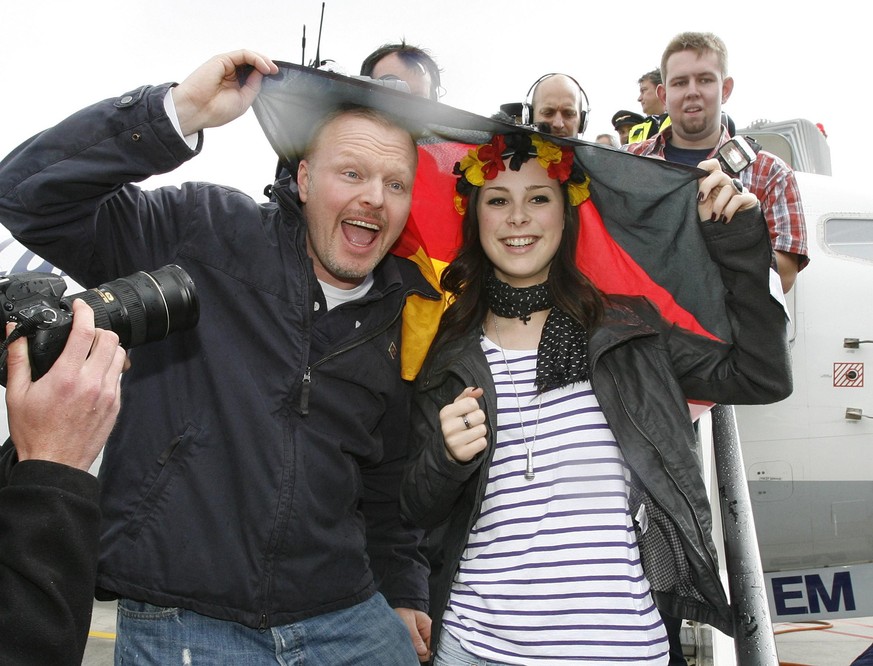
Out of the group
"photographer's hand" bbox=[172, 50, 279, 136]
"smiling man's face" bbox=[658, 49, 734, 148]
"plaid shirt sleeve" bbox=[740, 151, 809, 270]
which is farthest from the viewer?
"smiling man's face" bbox=[658, 49, 734, 148]

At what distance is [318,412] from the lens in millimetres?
2191

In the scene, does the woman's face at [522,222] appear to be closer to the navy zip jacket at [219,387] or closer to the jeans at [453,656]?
the navy zip jacket at [219,387]

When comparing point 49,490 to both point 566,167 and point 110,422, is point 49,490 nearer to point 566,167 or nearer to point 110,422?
point 110,422

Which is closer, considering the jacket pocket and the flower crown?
the jacket pocket

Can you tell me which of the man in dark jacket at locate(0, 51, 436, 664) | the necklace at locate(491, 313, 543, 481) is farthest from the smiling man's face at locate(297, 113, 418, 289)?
the necklace at locate(491, 313, 543, 481)

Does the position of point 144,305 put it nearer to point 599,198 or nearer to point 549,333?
point 549,333

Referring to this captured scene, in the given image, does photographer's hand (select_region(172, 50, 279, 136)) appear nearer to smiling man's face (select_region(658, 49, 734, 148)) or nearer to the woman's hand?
the woman's hand

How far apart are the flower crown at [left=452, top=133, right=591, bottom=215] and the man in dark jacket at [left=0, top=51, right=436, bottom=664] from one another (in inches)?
8.6

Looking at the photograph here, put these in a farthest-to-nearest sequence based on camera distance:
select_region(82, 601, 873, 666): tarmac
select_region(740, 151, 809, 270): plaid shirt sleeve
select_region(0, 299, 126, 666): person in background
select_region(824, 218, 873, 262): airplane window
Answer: select_region(82, 601, 873, 666): tarmac < select_region(824, 218, 873, 262): airplane window < select_region(740, 151, 809, 270): plaid shirt sleeve < select_region(0, 299, 126, 666): person in background

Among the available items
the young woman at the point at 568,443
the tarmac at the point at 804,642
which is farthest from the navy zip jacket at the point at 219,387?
the tarmac at the point at 804,642

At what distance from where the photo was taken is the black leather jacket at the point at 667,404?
2.03m

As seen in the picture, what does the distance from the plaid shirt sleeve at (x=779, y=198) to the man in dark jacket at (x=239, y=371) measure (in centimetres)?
205

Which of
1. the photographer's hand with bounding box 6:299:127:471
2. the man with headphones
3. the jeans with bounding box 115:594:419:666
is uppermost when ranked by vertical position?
the man with headphones

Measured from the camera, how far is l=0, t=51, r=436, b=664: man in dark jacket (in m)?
1.96
